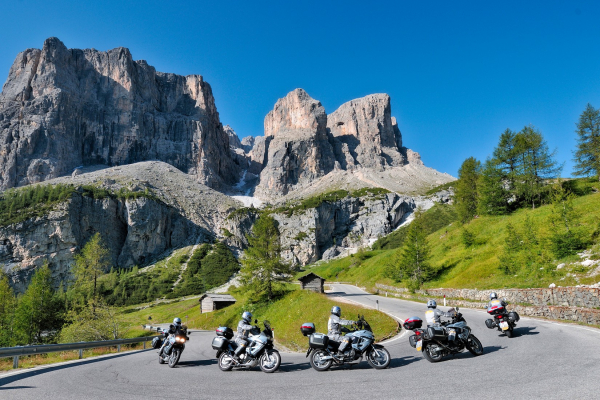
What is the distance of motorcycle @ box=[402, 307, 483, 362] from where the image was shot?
10.2 m

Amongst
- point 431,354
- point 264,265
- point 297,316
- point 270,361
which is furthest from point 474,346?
point 264,265

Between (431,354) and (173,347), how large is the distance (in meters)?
9.58

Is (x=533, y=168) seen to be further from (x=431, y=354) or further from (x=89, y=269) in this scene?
(x=89, y=269)

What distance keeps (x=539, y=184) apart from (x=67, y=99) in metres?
233

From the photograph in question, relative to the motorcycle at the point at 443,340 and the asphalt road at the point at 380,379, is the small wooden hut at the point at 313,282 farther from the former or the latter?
the motorcycle at the point at 443,340

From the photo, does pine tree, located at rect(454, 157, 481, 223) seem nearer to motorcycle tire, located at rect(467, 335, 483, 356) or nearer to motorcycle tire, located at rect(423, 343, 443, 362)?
motorcycle tire, located at rect(467, 335, 483, 356)

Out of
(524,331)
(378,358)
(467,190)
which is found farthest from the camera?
(467,190)

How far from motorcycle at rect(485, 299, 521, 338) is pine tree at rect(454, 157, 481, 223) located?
4453cm

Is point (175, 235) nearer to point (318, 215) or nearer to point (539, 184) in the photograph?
point (318, 215)

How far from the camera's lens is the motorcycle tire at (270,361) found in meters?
10.3

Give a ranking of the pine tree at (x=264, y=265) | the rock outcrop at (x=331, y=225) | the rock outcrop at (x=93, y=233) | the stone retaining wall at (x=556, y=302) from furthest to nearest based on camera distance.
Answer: the rock outcrop at (x=331, y=225), the rock outcrop at (x=93, y=233), the pine tree at (x=264, y=265), the stone retaining wall at (x=556, y=302)

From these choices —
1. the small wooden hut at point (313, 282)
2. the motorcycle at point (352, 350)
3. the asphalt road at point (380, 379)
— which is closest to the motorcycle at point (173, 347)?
the asphalt road at point (380, 379)

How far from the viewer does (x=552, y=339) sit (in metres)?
11.9

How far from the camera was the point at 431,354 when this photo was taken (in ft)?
33.2
